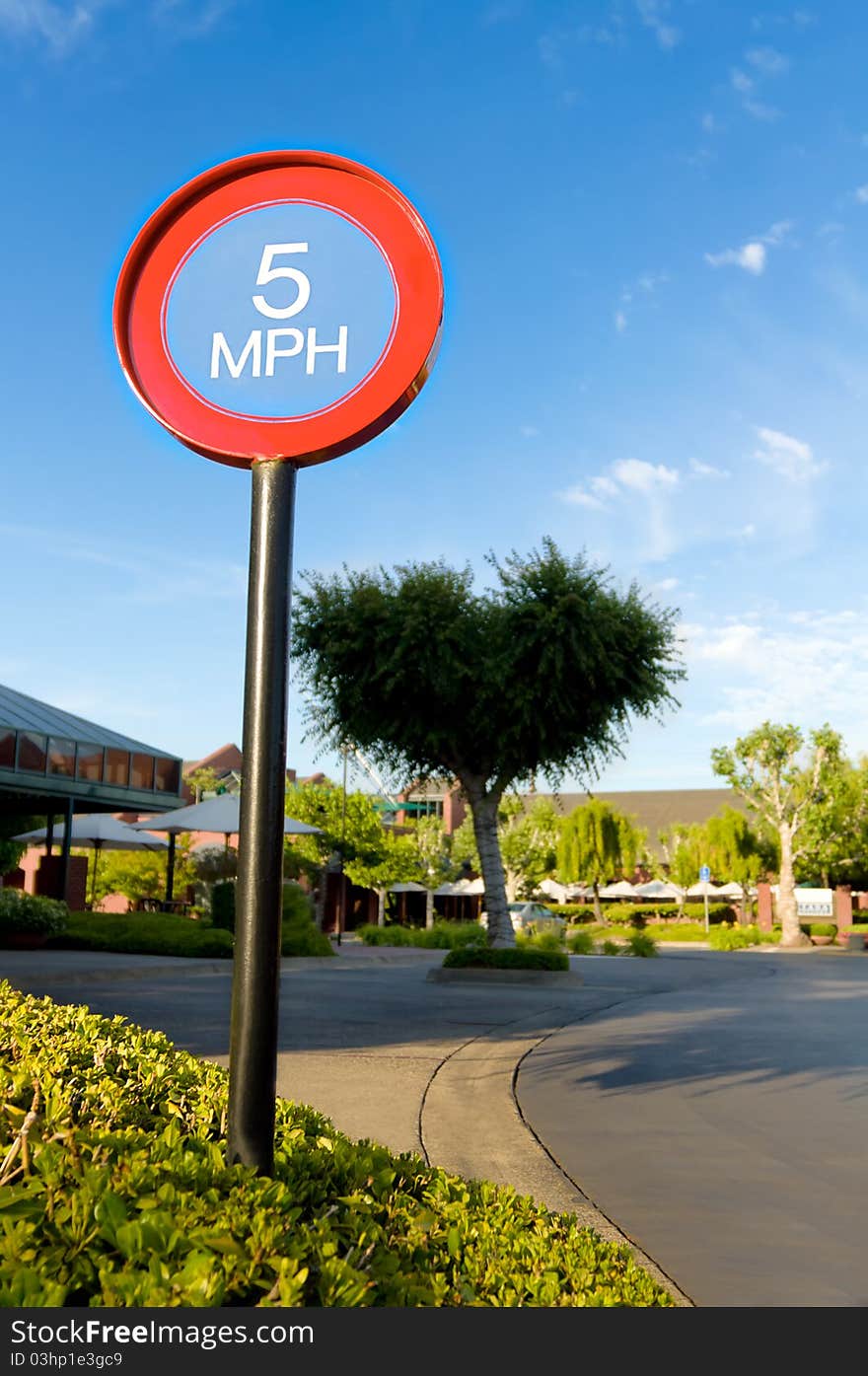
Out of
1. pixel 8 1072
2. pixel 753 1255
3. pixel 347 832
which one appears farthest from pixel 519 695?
pixel 347 832

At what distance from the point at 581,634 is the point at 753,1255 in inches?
685

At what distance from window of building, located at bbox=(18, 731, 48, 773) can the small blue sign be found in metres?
22.9

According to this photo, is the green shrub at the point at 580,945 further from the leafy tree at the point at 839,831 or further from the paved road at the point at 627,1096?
the leafy tree at the point at 839,831

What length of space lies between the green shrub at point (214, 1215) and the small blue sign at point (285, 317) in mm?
1716

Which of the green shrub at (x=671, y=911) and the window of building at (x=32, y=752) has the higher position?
the window of building at (x=32, y=752)

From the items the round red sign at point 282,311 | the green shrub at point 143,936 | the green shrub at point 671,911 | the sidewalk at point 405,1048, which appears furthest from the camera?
the green shrub at point 671,911

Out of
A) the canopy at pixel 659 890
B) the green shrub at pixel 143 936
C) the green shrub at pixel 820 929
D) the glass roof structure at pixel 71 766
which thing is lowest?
the green shrub at pixel 820 929

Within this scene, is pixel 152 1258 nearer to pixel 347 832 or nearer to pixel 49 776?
→ pixel 49 776

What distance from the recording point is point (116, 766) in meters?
27.5

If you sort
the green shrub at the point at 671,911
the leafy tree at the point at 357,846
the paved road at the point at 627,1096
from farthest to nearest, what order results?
the green shrub at the point at 671,911 < the leafy tree at the point at 357,846 < the paved road at the point at 627,1096

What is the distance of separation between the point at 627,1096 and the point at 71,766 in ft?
64.1

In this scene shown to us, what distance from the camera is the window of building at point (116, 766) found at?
27.2 m

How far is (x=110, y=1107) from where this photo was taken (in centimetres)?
267

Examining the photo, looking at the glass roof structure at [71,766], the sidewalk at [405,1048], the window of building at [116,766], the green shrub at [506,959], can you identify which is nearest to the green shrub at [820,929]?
the glass roof structure at [71,766]
